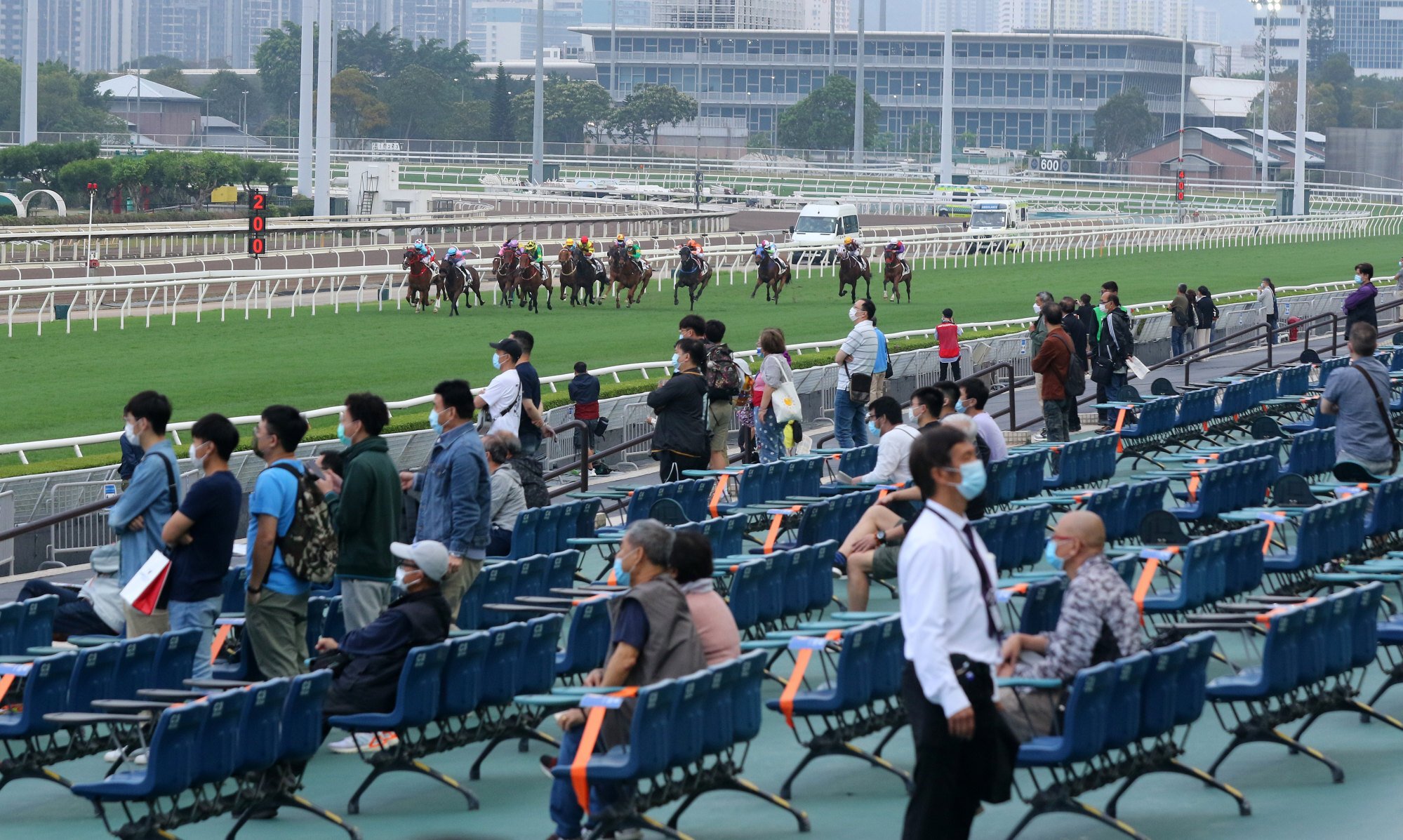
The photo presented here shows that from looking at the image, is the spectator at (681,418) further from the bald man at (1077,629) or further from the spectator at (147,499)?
the bald man at (1077,629)

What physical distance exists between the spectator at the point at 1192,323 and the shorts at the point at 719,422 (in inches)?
494

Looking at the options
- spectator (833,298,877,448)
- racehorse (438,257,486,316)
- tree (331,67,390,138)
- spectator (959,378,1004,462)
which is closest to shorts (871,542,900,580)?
spectator (959,378,1004,462)

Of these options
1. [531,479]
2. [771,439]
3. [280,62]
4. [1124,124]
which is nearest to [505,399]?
[531,479]

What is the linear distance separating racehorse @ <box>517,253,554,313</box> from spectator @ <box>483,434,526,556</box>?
20.9 m

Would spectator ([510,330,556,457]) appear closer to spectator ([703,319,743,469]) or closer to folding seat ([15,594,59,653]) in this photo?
spectator ([703,319,743,469])

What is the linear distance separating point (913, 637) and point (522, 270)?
26044 mm

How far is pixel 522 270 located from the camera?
101 feet

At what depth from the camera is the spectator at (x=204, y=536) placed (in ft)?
23.4

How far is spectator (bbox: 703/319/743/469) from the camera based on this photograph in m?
12.7

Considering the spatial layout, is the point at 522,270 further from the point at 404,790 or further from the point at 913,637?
the point at 913,637

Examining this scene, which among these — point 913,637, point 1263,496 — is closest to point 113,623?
point 913,637

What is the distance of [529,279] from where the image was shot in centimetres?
3073

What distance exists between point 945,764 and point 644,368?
15751 mm

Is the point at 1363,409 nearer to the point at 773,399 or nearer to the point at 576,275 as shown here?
the point at 773,399
